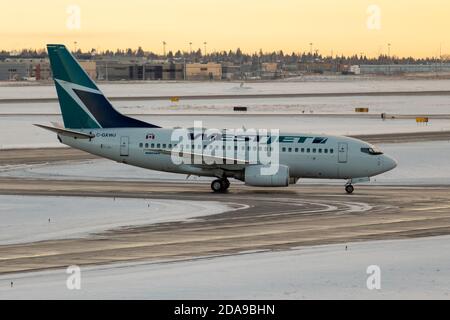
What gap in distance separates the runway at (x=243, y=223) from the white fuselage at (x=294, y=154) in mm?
1297

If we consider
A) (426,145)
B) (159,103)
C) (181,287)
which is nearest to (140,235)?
(181,287)

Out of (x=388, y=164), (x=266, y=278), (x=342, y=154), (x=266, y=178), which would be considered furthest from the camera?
(x=388, y=164)

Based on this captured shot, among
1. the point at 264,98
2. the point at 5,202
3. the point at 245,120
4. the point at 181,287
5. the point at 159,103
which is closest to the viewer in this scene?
the point at 181,287

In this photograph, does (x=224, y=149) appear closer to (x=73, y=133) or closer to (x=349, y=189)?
(x=349, y=189)

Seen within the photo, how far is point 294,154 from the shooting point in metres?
61.3

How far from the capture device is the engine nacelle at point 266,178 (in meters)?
60.5

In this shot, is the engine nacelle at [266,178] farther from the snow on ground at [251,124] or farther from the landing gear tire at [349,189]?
the snow on ground at [251,124]

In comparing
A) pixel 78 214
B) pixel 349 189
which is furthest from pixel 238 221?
pixel 349 189

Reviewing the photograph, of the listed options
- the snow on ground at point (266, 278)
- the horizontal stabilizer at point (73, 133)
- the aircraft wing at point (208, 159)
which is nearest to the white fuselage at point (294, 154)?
the aircraft wing at point (208, 159)

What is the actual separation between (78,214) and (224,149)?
13.9 m

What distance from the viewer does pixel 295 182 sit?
6291cm
